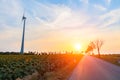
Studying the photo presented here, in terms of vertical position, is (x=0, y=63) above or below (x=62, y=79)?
above

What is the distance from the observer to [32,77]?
18484mm

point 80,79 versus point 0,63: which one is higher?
point 0,63

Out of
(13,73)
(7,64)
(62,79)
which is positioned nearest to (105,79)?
(62,79)

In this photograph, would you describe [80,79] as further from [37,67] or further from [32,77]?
[37,67]

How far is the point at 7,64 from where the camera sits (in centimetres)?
2005

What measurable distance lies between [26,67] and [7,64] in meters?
2.18

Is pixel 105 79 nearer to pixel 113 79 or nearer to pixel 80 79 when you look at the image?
pixel 113 79

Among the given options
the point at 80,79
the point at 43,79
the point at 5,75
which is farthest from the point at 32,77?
the point at 80,79

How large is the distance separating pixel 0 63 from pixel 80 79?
8130mm

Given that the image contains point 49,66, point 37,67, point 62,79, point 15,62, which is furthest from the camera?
point 49,66

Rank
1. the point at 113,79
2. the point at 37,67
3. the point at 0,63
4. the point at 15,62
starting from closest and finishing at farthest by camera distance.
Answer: the point at 113,79
the point at 0,63
the point at 15,62
the point at 37,67

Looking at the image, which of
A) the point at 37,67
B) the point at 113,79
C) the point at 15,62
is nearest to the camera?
the point at 113,79

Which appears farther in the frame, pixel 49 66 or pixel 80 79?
pixel 49 66

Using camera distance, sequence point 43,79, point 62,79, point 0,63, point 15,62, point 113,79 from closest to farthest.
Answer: point 113,79 → point 62,79 → point 43,79 → point 0,63 → point 15,62
